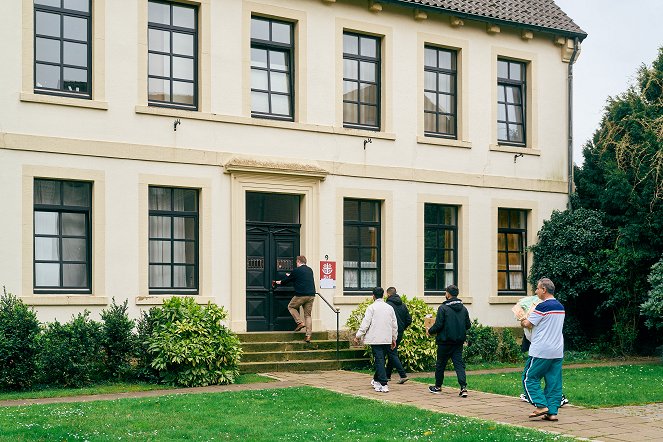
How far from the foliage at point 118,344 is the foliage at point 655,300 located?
11.0 m

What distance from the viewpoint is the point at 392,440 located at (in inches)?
434

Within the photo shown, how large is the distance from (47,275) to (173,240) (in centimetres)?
258

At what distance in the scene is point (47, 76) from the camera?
1794 centimetres

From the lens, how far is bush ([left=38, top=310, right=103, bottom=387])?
16077 millimetres

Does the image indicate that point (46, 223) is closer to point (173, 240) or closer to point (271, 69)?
point (173, 240)

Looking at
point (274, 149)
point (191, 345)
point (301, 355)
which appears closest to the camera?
point (191, 345)

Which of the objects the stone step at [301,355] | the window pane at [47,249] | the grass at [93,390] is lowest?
the grass at [93,390]

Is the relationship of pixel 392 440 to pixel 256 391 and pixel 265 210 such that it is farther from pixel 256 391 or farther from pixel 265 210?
pixel 265 210

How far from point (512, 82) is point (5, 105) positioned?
488 inches

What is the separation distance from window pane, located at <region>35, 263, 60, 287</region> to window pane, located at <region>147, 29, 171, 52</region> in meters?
4.67

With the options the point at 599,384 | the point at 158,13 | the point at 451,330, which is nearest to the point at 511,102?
the point at 599,384

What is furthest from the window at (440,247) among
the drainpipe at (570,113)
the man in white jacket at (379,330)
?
the man in white jacket at (379,330)

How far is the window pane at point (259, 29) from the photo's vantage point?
2031cm

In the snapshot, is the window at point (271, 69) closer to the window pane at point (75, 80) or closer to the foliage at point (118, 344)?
the window pane at point (75, 80)
